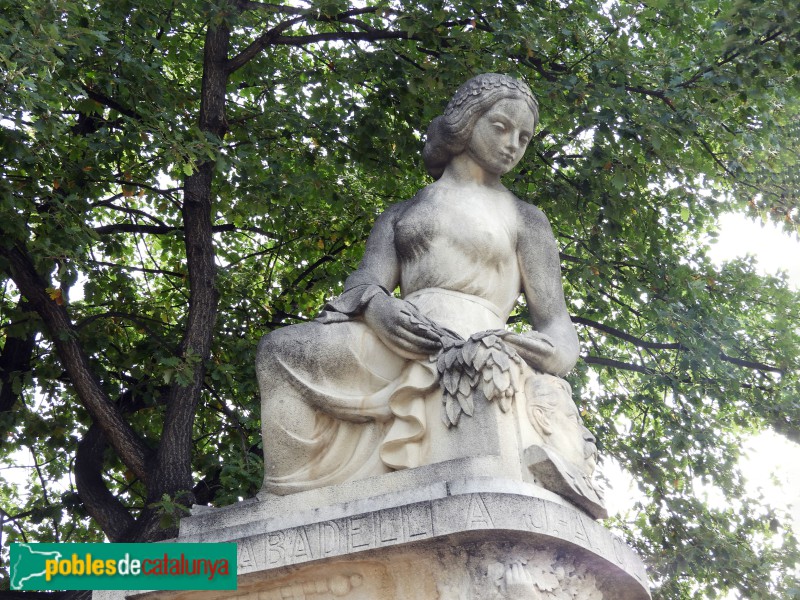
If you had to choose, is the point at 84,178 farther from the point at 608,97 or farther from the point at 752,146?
the point at 752,146

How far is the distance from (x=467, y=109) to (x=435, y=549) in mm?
2401

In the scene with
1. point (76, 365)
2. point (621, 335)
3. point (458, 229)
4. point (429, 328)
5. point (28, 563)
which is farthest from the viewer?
point (621, 335)

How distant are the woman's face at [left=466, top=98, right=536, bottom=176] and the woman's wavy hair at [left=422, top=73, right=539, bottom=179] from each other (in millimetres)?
32

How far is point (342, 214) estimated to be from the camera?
10391mm

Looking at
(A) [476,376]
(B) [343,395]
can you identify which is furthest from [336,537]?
(A) [476,376]

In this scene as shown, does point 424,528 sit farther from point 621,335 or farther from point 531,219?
point 621,335

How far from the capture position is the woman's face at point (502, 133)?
5.52 meters

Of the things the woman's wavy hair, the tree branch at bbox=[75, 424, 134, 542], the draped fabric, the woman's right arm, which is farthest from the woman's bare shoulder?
the tree branch at bbox=[75, 424, 134, 542]

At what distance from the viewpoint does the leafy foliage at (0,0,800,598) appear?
812 centimetres

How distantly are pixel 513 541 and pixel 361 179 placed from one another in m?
7.02

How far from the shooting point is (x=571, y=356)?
511cm

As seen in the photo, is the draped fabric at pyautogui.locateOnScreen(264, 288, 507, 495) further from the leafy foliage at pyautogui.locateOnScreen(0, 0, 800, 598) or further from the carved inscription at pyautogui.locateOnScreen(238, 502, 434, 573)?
the leafy foliage at pyautogui.locateOnScreen(0, 0, 800, 598)

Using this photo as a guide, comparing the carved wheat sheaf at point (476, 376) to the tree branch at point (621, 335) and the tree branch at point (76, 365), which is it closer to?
the tree branch at point (76, 365)

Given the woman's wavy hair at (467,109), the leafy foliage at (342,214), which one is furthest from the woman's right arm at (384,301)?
the leafy foliage at (342,214)
